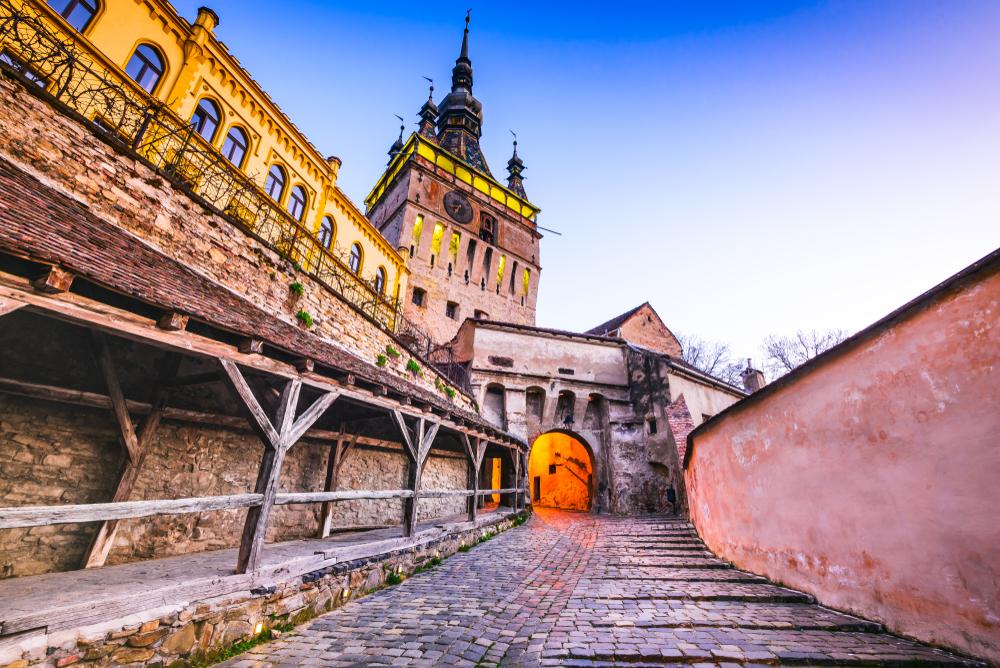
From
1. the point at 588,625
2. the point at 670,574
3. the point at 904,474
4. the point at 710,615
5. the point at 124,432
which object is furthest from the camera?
the point at 670,574

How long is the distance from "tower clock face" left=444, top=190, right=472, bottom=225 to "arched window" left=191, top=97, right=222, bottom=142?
15.5 metres

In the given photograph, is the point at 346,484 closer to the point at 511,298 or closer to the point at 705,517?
the point at 705,517

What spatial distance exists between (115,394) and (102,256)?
188 centimetres

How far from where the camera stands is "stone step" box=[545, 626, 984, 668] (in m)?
2.79

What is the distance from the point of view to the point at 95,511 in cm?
278

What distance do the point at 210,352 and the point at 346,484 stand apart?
5.51m

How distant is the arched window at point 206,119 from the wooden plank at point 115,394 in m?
8.93

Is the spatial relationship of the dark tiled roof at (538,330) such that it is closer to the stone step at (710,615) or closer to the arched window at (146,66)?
the arched window at (146,66)

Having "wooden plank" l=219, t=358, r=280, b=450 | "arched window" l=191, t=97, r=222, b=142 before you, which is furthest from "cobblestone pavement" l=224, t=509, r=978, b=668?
"arched window" l=191, t=97, r=222, b=142

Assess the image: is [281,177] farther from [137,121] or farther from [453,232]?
[453,232]

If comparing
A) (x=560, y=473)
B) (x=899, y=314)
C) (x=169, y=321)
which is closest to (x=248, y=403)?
(x=169, y=321)

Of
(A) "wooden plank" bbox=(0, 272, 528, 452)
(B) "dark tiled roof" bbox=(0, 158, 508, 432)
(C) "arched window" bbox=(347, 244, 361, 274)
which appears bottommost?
(A) "wooden plank" bbox=(0, 272, 528, 452)

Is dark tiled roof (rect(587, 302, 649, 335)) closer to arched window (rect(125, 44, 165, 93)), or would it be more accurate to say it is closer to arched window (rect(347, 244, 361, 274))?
arched window (rect(347, 244, 361, 274))

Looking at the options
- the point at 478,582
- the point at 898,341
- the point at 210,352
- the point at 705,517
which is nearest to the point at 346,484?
the point at 478,582
